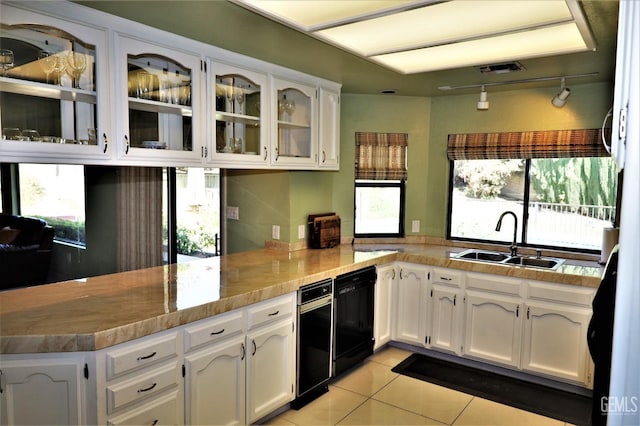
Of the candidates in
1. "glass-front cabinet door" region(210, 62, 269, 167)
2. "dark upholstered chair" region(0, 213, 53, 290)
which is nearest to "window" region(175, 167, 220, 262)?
"glass-front cabinet door" region(210, 62, 269, 167)

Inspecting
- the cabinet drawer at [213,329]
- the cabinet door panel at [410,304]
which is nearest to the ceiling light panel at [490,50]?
the cabinet door panel at [410,304]

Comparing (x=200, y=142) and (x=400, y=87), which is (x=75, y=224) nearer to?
(x=200, y=142)

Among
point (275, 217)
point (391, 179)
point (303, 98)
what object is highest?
point (303, 98)

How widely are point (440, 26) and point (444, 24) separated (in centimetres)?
3

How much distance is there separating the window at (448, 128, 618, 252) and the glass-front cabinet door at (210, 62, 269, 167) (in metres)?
2.12

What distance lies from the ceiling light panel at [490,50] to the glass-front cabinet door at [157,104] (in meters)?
1.18

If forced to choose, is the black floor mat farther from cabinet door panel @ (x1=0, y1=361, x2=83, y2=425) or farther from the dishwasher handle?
cabinet door panel @ (x1=0, y1=361, x2=83, y2=425)

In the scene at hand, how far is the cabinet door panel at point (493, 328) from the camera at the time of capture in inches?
136

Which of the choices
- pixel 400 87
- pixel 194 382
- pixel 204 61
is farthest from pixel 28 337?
pixel 400 87

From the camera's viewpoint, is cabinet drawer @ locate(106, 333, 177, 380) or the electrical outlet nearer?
cabinet drawer @ locate(106, 333, 177, 380)

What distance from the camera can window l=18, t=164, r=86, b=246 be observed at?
91.0 inches

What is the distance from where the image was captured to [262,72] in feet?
10.2

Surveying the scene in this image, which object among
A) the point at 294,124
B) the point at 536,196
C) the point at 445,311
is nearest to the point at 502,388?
the point at 445,311

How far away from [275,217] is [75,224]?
1646 millimetres
